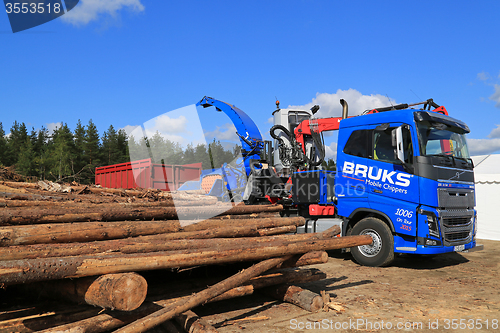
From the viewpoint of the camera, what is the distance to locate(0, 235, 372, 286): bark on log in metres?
2.98

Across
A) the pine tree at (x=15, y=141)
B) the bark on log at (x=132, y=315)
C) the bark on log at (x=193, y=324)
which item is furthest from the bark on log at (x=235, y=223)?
→ the pine tree at (x=15, y=141)

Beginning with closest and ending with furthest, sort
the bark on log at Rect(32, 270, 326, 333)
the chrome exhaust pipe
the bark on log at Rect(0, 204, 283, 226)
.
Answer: the bark on log at Rect(32, 270, 326, 333), the bark on log at Rect(0, 204, 283, 226), the chrome exhaust pipe

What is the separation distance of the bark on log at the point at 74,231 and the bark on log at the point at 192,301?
4.55ft

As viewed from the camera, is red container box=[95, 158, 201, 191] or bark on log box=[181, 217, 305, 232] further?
red container box=[95, 158, 201, 191]

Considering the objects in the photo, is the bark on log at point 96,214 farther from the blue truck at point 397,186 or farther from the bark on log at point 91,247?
the blue truck at point 397,186

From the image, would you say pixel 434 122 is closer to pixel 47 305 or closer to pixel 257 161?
pixel 257 161

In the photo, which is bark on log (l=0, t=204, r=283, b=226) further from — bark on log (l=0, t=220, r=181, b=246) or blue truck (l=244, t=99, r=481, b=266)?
blue truck (l=244, t=99, r=481, b=266)

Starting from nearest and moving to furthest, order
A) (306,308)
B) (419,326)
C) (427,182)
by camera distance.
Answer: (419,326)
(306,308)
(427,182)

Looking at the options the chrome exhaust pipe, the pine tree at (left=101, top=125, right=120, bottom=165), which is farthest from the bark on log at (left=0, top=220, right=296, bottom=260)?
the pine tree at (left=101, top=125, right=120, bottom=165)

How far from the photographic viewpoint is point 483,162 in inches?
556

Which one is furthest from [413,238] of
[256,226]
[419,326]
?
[256,226]

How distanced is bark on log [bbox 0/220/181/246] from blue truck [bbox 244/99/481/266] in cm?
465

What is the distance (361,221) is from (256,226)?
3250mm

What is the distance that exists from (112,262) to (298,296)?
9.05ft
